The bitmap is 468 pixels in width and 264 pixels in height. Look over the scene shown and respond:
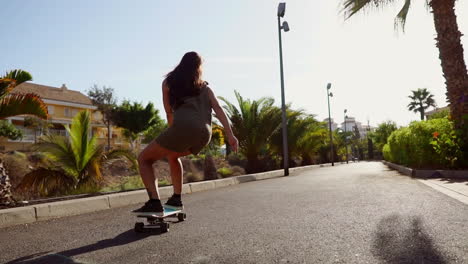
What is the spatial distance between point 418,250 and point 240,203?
293cm

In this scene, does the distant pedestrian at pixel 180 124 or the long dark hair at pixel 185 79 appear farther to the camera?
the long dark hair at pixel 185 79

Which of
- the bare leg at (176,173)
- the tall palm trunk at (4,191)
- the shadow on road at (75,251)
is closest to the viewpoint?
the shadow on road at (75,251)

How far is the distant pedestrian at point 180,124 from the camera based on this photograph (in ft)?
10.1

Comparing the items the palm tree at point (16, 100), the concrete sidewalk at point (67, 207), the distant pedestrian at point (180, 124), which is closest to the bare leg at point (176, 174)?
the distant pedestrian at point (180, 124)

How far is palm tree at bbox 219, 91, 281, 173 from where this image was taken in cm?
1369

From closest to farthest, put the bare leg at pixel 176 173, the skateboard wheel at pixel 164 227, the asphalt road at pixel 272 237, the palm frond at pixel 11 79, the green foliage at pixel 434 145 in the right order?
the asphalt road at pixel 272 237, the skateboard wheel at pixel 164 227, the bare leg at pixel 176 173, the palm frond at pixel 11 79, the green foliage at pixel 434 145

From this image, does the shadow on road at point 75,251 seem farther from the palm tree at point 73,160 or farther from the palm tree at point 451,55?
the palm tree at point 451,55

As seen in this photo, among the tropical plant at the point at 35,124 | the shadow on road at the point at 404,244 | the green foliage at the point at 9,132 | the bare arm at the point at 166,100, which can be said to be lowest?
the shadow on road at the point at 404,244

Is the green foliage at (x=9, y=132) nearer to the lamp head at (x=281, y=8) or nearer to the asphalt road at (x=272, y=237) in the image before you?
the lamp head at (x=281, y=8)

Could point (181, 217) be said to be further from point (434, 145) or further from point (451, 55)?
point (451, 55)

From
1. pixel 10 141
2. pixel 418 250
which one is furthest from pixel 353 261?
pixel 10 141

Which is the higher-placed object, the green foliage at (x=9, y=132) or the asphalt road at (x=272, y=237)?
the green foliage at (x=9, y=132)

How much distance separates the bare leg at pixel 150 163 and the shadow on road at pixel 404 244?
6.56 feet

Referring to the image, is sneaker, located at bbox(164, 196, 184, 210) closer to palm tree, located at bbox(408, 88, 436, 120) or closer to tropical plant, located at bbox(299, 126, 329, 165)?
tropical plant, located at bbox(299, 126, 329, 165)
